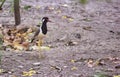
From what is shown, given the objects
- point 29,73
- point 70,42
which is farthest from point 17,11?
point 29,73

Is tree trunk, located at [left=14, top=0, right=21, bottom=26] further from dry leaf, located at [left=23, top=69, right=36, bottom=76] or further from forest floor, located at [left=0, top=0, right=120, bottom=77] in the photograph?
dry leaf, located at [left=23, top=69, right=36, bottom=76]

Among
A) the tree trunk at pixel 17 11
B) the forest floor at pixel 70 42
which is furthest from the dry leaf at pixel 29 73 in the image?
the tree trunk at pixel 17 11

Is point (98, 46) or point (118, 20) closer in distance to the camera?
point (98, 46)

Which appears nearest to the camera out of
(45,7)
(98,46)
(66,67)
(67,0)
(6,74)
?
(6,74)

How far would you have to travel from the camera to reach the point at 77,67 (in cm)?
586

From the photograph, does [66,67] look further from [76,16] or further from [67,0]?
[67,0]

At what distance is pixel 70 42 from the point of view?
780 centimetres

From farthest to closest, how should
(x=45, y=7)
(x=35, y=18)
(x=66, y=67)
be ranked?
(x=45, y=7), (x=35, y=18), (x=66, y=67)

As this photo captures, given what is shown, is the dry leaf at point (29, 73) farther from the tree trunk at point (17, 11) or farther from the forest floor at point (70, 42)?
the tree trunk at point (17, 11)

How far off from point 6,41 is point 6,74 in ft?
6.99

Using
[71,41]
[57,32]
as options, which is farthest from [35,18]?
[71,41]

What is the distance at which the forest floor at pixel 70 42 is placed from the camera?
5695 mm

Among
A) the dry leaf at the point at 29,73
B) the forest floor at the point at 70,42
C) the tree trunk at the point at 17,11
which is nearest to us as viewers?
the dry leaf at the point at 29,73

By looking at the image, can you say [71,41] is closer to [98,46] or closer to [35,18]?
[98,46]
